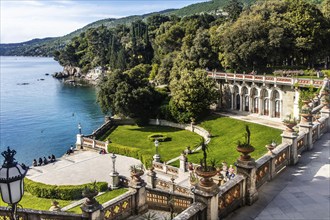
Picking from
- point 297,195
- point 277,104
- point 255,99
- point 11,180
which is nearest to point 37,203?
point 297,195

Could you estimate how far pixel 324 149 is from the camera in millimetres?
15570

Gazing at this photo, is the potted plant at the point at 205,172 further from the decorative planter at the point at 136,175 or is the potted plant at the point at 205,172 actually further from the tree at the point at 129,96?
the tree at the point at 129,96

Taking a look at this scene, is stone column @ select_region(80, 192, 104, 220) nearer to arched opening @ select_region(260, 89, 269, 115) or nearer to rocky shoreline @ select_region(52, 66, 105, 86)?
arched opening @ select_region(260, 89, 269, 115)

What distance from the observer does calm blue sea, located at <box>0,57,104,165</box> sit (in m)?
48.5

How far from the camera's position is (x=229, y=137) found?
40.4m

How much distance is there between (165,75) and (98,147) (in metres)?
26.6

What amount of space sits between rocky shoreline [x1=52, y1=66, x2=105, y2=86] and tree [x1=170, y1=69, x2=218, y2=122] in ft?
206

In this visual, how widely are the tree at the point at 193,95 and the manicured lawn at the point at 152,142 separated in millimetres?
2630

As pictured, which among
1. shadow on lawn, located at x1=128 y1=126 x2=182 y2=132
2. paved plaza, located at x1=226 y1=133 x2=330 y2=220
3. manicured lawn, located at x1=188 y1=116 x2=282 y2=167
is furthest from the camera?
shadow on lawn, located at x1=128 y1=126 x2=182 y2=132

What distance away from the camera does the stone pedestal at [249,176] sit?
10.3m

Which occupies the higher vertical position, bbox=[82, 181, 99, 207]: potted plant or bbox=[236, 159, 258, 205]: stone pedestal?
bbox=[236, 159, 258, 205]: stone pedestal

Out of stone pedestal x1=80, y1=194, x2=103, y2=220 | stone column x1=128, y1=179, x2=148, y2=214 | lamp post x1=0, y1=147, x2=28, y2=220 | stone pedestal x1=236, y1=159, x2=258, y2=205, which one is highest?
lamp post x1=0, y1=147, x2=28, y2=220

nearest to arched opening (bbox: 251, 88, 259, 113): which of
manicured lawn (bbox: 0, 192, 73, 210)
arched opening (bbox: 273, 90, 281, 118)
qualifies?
arched opening (bbox: 273, 90, 281, 118)

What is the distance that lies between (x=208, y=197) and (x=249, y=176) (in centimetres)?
240
